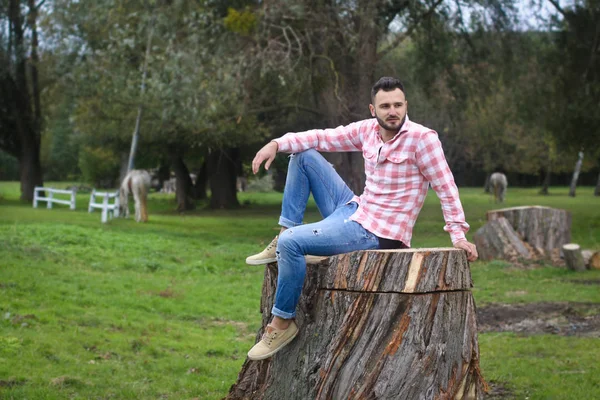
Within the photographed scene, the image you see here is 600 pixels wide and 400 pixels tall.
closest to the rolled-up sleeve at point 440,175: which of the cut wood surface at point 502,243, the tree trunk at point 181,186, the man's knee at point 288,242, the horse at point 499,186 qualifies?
the man's knee at point 288,242

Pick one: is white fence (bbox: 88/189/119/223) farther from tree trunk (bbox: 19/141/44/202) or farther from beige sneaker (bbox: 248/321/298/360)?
beige sneaker (bbox: 248/321/298/360)

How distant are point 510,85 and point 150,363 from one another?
17311 mm

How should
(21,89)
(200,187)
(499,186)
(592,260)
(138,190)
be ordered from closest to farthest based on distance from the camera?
(592,260)
(138,190)
(21,89)
(200,187)
(499,186)

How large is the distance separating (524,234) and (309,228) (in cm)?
1287

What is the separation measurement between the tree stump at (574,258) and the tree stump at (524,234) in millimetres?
1262

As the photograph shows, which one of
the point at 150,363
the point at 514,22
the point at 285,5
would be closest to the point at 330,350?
the point at 150,363

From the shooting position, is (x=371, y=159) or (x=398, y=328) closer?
(x=398, y=328)

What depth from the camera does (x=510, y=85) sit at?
23.1 meters

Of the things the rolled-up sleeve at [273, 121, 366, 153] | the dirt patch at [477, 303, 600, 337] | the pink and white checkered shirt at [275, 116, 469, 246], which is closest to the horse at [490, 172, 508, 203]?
the dirt patch at [477, 303, 600, 337]

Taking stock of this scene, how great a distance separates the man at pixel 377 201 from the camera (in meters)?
5.07

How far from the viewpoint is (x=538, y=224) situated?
16891 millimetres

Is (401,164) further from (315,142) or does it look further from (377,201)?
(315,142)

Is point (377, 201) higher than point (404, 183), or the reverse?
point (404, 183)

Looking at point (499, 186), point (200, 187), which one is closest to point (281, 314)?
point (200, 187)
